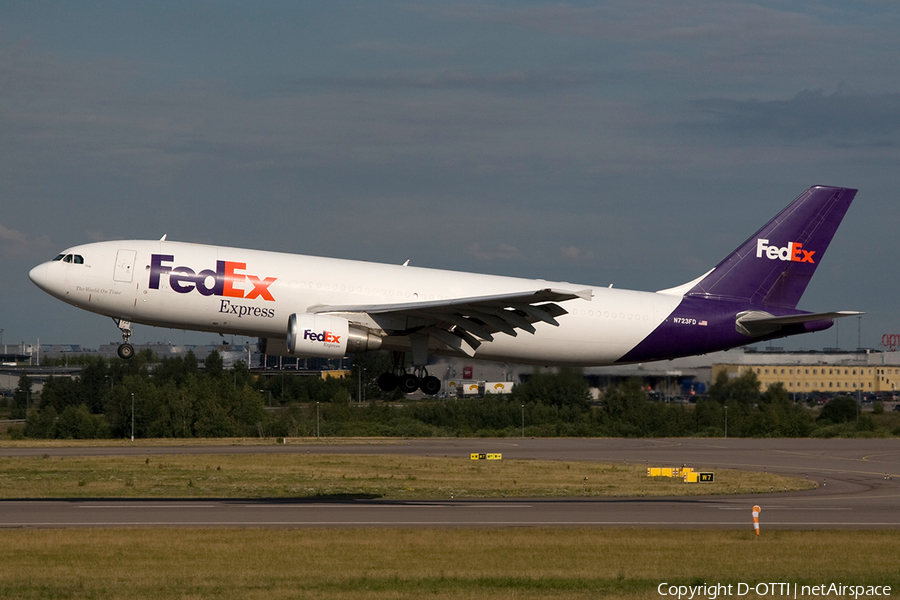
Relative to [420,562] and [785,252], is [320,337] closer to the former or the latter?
[420,562]

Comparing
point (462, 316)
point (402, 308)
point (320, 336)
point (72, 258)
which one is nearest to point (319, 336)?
point (320, 336)

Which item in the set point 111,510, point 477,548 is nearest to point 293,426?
point 111,510

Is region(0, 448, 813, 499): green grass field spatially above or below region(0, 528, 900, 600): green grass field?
above

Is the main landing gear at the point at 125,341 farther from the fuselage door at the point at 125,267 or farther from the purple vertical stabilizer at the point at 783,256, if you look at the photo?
the purple vertical stabilizer at the point at 783,256

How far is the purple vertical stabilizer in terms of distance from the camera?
136ft

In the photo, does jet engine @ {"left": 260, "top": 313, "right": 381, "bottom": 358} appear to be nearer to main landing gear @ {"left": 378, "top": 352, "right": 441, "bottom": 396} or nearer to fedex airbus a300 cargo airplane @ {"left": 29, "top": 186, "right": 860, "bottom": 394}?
fedex airbus a300 cargo airplane @ {"left": 29, "top": 186, "right": 860, "bottom": 394}

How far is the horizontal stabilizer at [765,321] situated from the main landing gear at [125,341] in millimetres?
21919

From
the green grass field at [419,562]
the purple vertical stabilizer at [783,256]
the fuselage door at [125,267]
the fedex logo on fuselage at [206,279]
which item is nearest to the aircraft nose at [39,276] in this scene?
the fuselage door at [125,267]

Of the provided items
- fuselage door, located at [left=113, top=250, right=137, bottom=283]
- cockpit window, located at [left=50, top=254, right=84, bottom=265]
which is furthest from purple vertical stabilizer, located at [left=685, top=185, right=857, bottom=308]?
cockpit window, located at [left=50, top=254, right=84, bottom=265]

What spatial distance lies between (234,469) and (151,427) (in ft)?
161

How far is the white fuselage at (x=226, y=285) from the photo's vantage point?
35.5 m

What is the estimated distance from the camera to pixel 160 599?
2314 centimetres

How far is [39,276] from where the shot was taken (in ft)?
119

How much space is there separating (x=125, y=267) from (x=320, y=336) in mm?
6975
